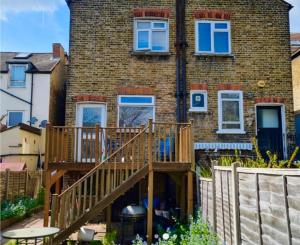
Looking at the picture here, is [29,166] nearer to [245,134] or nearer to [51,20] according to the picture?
[51,20]

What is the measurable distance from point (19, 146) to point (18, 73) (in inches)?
228

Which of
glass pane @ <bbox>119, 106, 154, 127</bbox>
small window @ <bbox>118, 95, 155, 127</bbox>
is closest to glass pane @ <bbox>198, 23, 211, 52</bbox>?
small window @ <bbox>118, 95, 155, 127</bbox>

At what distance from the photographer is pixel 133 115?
11.4 meters

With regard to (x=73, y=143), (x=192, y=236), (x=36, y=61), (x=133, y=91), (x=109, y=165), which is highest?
(x=36, y=61)

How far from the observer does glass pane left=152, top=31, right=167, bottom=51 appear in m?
11.9

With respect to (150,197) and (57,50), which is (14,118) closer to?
(57,50)

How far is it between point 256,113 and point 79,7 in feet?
24.8

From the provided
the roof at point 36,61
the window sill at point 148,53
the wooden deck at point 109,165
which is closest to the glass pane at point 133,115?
the window sill at point 148,53

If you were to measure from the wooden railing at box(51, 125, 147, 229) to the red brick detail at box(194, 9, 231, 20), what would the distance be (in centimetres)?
577

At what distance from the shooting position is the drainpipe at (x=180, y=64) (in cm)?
1138

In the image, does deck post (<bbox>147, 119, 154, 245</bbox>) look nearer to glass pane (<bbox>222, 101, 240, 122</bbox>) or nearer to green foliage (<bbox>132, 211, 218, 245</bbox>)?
green foliage (<bbox>132, 211, 218, 245</bbox>)

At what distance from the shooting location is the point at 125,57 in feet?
38.2

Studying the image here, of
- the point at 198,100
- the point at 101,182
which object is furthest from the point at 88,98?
the point at 101,182

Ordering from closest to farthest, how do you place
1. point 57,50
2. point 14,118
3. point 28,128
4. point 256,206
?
1. point 256,206
2. point 28,128
3. point 14,118
4. point 57,50
